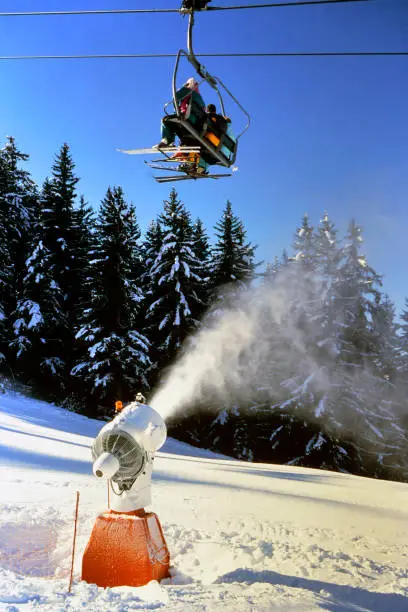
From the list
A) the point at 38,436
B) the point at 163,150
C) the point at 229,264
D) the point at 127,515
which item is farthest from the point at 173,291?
the point at 127,515

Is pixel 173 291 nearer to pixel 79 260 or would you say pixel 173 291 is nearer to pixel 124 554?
pixel 79 260

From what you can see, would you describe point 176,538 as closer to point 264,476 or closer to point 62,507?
point 62,507

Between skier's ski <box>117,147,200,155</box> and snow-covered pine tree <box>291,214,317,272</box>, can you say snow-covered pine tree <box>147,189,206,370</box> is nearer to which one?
snow-covered pine tree <box>291,214,317,272</box>

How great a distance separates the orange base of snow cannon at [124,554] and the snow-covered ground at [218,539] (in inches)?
10.2

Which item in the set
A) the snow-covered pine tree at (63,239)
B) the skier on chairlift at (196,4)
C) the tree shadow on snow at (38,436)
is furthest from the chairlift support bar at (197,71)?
the snow-covered pine tree at (63,239)

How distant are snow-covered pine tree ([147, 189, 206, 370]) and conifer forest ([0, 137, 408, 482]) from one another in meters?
0.09

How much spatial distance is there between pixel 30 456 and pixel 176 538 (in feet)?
16.5

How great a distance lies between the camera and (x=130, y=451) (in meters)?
5.32

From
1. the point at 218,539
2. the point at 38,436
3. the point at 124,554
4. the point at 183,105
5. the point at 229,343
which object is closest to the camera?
the point at 124,554

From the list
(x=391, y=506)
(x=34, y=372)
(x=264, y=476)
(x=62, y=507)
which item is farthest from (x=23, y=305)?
(x=391, y=506)

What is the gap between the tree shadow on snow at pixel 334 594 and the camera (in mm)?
4258

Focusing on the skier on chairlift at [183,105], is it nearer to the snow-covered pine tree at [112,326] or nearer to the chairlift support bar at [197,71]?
the chairlift support bar at [197,71]

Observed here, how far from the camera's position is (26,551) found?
228 inches

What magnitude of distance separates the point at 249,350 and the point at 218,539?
18983mm
